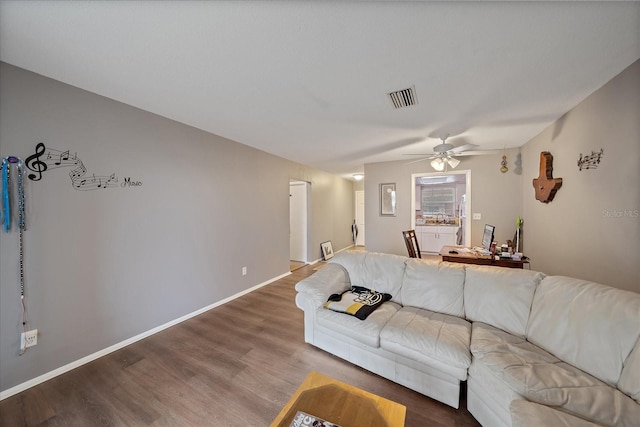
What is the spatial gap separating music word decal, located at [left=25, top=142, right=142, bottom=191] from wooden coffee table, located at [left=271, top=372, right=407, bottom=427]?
8.53 feet

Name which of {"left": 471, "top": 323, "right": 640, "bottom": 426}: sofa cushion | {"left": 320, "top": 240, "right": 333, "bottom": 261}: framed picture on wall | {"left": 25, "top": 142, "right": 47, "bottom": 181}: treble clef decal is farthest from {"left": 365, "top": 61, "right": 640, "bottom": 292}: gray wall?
{"left": 25, "top": 142, "right": 47, "bottom": 181}: treble clef decal

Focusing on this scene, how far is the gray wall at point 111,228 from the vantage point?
180 cm

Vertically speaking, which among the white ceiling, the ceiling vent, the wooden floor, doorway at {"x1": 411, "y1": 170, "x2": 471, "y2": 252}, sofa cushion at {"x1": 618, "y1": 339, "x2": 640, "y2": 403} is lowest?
the wooden floor

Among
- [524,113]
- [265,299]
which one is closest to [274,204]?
[265,299]

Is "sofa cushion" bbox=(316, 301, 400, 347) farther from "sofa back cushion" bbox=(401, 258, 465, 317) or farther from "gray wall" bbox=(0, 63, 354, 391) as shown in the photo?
"gray wall" bbox=(0, 63, 354, 391)

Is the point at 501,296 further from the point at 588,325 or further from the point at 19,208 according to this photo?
the point at 19,208

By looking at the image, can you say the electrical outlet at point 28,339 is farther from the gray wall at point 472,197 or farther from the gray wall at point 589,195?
the gray wall at point 472,197

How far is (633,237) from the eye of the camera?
1719mm

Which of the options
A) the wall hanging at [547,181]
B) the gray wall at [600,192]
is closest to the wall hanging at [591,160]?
the gray wall at [600,192]

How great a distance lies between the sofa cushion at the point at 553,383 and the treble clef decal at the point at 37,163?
3704mm

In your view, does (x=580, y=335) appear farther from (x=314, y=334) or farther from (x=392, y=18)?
(x=392, y=18)

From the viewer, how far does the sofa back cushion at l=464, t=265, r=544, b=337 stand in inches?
70.7

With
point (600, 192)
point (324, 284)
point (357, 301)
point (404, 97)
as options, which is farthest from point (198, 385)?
point (600, 192)

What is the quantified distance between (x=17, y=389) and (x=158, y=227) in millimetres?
1588
